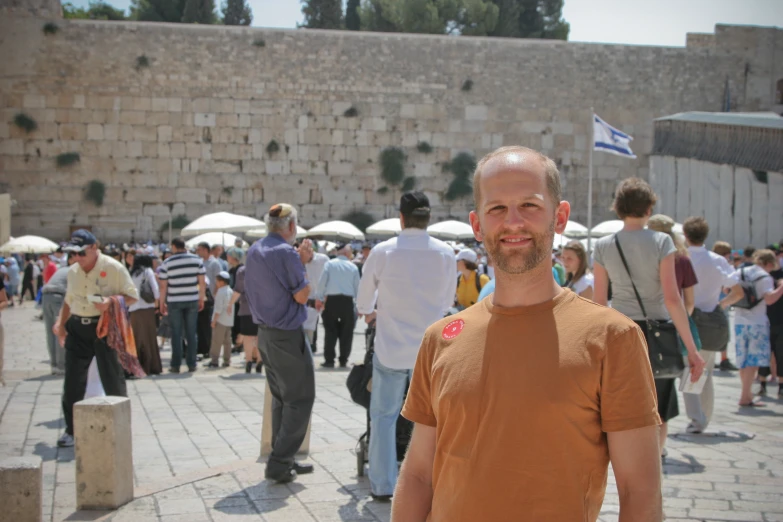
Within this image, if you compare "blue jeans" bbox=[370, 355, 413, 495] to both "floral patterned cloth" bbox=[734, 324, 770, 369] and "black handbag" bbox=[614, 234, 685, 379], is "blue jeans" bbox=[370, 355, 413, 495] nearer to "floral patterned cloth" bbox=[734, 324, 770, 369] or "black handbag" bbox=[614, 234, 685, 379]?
"black handbag" bbox=[614, 234, 685, 379]

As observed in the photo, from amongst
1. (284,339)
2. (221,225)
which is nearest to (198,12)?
(221,225)

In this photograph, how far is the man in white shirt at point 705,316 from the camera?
5883 mm

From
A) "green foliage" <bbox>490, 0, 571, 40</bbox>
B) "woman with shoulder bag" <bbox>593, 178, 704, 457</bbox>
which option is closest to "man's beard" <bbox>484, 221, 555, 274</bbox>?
"woman with shoulder bag" <bbox>593, 178, 704, 457</bbox>

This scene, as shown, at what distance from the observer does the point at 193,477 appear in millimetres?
4785

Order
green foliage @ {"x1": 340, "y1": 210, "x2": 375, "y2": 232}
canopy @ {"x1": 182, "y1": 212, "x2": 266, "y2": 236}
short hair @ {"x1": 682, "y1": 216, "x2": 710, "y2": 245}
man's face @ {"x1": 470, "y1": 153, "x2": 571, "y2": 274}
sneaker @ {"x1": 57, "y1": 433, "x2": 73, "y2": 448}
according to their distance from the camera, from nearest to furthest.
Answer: man's face @ {"x1": 470, "y1": 153, "x2": 571, "y2": 274} < sneaker @ {"x1": 57, "y1": 433, "x2": 73, "y2": 448} < short hair @ {"x1": 682, "y1": 216, "x2": 710, "y2": 245} < canopy @ {"x1": 182, "y1": 212, "x2": 266, "y2": 236} < green foliage @ {"x1": 340, "y1": 210, "x2": 375, "y2": 232}

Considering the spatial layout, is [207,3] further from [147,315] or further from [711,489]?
[711,489]

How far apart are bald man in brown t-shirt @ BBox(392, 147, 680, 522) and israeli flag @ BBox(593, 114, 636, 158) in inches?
507

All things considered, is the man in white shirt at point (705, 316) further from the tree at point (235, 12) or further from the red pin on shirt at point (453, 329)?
the tree at point (235, 12)

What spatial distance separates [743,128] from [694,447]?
15692 millimetres

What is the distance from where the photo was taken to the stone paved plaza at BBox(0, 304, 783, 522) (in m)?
4.23

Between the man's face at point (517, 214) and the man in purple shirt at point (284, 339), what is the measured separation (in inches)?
117

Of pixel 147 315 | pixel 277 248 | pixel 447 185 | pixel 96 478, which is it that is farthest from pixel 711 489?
pixel 447 185

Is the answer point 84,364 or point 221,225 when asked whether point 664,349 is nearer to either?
point 84,364

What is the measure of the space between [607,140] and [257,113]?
42.5ft
